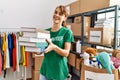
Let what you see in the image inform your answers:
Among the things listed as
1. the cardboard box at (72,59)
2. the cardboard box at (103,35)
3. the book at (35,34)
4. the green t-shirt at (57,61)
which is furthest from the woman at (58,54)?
the cardboard box at (72,59)

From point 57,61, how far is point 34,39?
409 mm

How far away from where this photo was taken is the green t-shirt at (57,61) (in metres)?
1.50

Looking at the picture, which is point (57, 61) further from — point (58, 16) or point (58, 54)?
point (58, 16)

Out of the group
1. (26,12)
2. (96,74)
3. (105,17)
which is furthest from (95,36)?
(26,12)

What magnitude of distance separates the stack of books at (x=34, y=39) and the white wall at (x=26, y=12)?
2.49 meters

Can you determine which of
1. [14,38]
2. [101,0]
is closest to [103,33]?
[101,0]

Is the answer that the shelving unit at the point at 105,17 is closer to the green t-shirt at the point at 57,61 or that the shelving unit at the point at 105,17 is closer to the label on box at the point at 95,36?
the label on box at the point at 95,36

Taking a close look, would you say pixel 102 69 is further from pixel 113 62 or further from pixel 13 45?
pixel 13 45

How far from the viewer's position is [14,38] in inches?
125

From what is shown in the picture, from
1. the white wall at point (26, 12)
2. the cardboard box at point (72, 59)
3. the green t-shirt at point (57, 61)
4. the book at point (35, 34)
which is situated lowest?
the cardboard box at point (72, 59)

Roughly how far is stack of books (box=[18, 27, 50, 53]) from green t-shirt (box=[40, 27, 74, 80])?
0.86ft

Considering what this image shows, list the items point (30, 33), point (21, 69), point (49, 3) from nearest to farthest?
point (30, 33) → point (21, 69) → point (49, 3)

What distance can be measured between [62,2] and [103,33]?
6.91 ft

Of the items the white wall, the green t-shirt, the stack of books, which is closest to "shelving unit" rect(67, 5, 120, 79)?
the white wall
